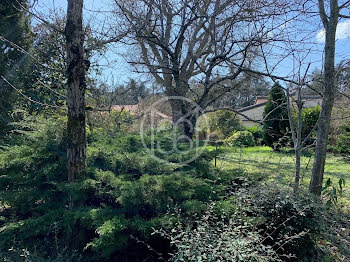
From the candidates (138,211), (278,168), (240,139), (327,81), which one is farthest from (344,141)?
(138,211)

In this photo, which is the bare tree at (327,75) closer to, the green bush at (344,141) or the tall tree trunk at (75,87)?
the tall tree trunk at (75,87)

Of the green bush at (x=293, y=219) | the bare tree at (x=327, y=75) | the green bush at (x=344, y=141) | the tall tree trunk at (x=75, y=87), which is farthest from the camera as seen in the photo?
the green bush at (x=344, y=141)

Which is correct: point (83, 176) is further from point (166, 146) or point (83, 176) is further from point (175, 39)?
point (175, 39)

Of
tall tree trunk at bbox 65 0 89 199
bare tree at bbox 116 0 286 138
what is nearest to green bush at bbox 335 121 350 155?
bare tree at bbox 116 0 286 138

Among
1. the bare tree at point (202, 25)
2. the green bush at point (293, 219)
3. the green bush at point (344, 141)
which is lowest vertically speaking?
the green bush at point (293, 219)

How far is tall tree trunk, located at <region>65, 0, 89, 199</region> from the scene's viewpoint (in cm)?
263

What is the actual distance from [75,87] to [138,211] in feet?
5.01

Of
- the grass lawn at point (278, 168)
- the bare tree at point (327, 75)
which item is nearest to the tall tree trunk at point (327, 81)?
the bare tree at point (327, 75)

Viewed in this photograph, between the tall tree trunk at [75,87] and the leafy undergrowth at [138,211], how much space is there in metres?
0.19

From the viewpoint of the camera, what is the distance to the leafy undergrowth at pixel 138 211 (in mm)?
2016

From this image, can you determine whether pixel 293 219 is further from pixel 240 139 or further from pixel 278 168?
pixel 240 139

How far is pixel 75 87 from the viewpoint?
8.84 feet

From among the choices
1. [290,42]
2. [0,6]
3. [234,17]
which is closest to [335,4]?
[290,42]

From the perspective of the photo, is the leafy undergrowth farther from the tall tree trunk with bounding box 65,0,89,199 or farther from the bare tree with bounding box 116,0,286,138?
the bare tree with bounding box 116,0,286,138
